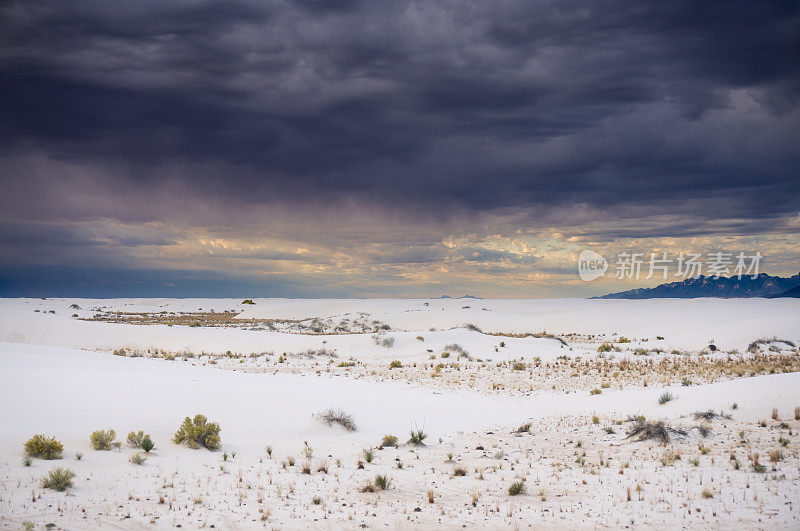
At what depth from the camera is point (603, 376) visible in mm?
24766

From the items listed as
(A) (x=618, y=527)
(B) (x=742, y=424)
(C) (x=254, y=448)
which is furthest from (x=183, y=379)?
(B) (x=742, y=424)

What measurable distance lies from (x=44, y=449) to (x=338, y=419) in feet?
23.4

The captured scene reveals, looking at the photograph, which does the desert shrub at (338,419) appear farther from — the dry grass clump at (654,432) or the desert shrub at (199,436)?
the dry grass clump at (654,432)

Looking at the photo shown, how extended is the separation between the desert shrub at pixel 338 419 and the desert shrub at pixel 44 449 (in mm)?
6575

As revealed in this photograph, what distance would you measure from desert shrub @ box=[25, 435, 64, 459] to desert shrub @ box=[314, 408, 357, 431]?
6575mm

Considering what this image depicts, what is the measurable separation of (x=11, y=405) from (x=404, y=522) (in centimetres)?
1043

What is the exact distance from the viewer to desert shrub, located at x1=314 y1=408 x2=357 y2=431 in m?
14.8

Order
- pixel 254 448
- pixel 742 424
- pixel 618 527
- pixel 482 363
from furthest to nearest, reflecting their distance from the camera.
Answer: pixel 482 363, pixel 742 424, pixel 254 448, pixel 618 527

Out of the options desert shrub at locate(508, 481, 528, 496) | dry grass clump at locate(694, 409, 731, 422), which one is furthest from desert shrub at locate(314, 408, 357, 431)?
dry grass clump at locate(694, 409, 731, 422)

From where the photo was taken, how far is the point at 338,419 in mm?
14938

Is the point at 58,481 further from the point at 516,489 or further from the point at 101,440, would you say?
the point at 516,489

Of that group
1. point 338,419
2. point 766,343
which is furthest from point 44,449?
point 766,343

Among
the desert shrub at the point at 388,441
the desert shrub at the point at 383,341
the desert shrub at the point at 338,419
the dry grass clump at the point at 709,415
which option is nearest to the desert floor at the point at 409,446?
the dry grass clump at the point at 709,415

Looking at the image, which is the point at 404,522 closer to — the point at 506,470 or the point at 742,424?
the point at 506,470
